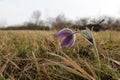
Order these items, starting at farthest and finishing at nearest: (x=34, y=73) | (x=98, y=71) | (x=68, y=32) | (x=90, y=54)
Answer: (x=90, y=54)
(x=34, y=73)
(x=98, y=71)
(x=68, y=32)

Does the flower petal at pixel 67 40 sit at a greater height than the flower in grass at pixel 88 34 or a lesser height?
lesser

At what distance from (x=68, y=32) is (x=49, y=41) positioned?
4.34 ft

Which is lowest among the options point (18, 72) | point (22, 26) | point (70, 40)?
point (22, 26)

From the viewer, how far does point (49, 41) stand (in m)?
2.46

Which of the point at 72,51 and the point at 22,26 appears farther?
the point at 22,26

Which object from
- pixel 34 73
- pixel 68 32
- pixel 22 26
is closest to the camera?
pixel 68 32

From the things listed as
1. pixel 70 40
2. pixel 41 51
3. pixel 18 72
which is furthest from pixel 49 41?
pixel 70 40

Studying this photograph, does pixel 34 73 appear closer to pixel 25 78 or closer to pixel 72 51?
pixel 25 78

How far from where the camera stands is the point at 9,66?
1610 mm

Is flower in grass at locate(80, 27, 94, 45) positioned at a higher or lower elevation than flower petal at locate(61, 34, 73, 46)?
higher

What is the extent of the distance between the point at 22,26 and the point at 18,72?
2131 cm

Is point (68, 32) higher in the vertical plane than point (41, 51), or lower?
higher

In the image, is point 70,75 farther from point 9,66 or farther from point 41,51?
point 41,51

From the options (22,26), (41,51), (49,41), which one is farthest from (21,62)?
(22,26)
